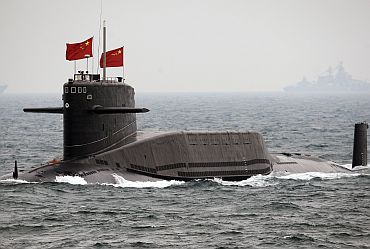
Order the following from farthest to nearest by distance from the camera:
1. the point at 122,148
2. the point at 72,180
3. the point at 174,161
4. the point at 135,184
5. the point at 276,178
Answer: the point at 276,178 → the point at 174,161 → the point at 122,148 → the point at 135,184 → the point at 72,180

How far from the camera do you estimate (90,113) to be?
38.1m

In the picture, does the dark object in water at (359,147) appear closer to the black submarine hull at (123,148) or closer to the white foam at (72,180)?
the black submarine hull at (123,148)

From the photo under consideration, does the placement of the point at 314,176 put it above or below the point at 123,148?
below

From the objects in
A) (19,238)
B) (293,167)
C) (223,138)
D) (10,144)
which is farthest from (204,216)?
(10,144)

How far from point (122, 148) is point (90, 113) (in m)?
2.37

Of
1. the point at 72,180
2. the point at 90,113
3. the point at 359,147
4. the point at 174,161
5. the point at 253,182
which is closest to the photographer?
the point at 72,180

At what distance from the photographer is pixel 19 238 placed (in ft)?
88.8

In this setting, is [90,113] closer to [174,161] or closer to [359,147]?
[174,161]

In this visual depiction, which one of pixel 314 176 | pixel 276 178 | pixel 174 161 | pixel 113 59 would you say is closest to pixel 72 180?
pixel 174 161

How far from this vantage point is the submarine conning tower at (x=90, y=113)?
37.8 metres

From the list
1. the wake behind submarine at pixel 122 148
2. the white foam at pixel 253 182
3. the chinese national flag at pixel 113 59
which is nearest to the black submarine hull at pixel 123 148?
the wake behind submarine at pixel 122 148

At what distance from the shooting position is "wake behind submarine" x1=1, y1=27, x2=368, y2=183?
37.8 metres

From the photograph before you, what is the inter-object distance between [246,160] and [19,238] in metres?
18.0

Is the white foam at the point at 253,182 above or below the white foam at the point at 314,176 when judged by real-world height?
above
